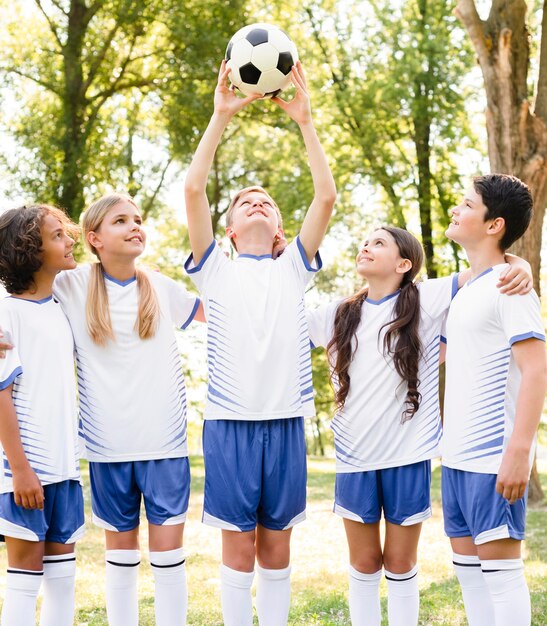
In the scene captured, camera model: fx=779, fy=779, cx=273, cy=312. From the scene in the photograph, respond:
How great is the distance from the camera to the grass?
4.81 m

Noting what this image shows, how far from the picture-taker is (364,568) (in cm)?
363

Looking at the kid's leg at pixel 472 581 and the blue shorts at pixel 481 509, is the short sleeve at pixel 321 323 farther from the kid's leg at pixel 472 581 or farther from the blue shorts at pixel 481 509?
the kid's leg at pixel 472 581

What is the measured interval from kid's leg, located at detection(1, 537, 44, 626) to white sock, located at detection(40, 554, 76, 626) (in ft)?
0.20

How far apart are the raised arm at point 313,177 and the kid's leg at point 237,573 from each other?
4.42 feet

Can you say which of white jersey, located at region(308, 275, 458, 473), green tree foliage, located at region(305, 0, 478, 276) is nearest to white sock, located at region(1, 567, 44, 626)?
white jersey, located at region(308, 275, 458, 473)

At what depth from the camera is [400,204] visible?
19.3 m

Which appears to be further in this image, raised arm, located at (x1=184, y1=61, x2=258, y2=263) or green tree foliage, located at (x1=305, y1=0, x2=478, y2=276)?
green tree foliage, located at (x1=305, y1=0, x2=478, y2=276)

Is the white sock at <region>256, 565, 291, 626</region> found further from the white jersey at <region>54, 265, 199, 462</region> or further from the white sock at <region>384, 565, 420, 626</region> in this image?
the white jersey at <region>54, 265, 199, 462</region>

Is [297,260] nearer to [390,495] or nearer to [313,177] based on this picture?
[313,177]

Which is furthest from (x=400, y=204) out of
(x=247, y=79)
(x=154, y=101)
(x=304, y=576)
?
(x=247, y=79)

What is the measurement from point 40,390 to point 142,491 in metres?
0.66

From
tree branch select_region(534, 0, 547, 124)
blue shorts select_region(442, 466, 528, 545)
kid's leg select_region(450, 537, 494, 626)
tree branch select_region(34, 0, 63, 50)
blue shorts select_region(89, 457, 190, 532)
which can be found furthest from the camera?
tree branch select_region(34, 0, 63, 50)

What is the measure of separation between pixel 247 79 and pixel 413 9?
1528 cm

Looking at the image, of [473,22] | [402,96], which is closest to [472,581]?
[473,22]
